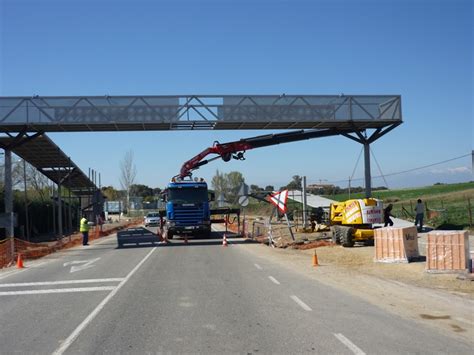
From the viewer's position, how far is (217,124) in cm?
2858

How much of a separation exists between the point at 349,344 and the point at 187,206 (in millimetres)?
24955

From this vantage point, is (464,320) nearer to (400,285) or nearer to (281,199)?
(400,285)

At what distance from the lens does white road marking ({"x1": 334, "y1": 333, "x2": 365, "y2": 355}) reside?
7070 mm

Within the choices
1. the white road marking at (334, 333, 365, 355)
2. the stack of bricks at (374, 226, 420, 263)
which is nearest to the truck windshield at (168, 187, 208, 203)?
the stack of bricks at (374, 226, 420, 263)

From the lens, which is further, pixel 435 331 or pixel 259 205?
pixel 259 205

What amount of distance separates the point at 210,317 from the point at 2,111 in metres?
22.2

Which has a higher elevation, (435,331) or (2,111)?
(2,111)

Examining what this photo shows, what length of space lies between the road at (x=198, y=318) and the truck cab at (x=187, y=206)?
16.0 meters

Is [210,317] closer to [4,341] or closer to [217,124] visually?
[4,341]

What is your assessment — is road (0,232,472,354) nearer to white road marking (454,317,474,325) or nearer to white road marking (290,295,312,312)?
white road marking (290,295,312,312)

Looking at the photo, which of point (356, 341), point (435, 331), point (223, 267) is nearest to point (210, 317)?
point (356, 341)

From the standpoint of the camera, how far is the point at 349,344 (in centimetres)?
745

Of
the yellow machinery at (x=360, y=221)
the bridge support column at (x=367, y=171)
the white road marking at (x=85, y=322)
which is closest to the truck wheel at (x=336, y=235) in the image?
the yellow machinery at (x=360, y=221)

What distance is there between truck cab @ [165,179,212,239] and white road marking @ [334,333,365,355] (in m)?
24.4
